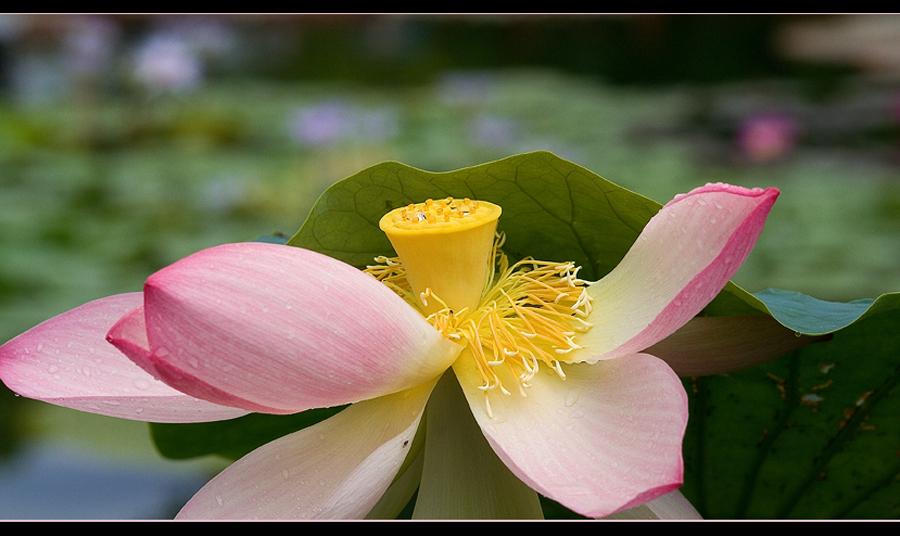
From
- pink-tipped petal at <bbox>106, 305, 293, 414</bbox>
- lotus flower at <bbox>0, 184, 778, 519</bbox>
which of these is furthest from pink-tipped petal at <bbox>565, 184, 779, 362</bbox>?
pink-tipped petal at <bbox>106, 305, 293, 414</bbox>

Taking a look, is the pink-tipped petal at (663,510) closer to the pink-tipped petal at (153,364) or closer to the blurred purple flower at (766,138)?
the pink-tipped petal at (153,364)

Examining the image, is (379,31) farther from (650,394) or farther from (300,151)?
(650,394)

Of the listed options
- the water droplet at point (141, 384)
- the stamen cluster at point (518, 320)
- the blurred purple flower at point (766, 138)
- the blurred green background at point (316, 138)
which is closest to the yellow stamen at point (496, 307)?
the stamen cluster at point (518, 320)

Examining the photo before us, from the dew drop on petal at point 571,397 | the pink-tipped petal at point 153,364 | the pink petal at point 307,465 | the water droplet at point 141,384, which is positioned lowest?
the pink petal at point 307,465

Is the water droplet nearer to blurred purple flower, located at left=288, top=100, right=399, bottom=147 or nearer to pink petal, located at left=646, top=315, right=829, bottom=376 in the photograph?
pink petal, located at left=646, top=315, right=829, bottom=376

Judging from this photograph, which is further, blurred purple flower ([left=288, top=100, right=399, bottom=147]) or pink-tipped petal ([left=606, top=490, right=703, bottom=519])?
blurred purple flower ([left=288, top=100, right=399, bottom=147])

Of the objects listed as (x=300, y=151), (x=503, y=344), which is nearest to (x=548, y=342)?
(x=503, y=344)

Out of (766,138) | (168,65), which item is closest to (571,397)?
(168,65)
